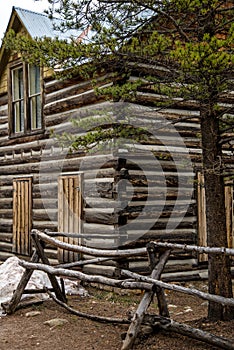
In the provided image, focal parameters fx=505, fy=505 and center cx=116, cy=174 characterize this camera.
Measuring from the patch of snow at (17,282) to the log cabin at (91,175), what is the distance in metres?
0.97

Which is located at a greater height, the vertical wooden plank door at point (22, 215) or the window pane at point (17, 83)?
the window pane at point (17, 83)

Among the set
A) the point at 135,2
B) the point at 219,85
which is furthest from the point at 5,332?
the point at 135,2

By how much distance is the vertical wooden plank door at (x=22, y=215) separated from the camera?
1270 cm

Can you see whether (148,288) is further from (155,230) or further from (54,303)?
(155,230)

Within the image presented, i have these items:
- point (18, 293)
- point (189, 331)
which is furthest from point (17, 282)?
point (189, 331)

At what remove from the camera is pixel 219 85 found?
6309 mm

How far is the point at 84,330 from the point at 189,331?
1.59 m

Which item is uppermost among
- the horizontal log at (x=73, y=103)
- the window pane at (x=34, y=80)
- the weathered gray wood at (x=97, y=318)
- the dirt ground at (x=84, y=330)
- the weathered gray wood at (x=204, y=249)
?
the window pane at (x=34, y=80)

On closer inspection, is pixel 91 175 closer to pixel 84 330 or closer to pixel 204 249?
pixel 84 330

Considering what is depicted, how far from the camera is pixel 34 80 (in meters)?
13.1

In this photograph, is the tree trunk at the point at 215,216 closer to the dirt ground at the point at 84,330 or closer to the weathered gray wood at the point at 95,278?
the dirt ground at the point at 84,330

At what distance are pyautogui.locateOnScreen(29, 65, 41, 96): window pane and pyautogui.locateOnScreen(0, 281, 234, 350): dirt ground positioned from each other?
609cm

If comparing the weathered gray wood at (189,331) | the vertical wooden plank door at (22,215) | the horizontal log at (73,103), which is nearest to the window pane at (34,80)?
the horizontal log at (73,103)

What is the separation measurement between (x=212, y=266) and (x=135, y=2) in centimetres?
368
